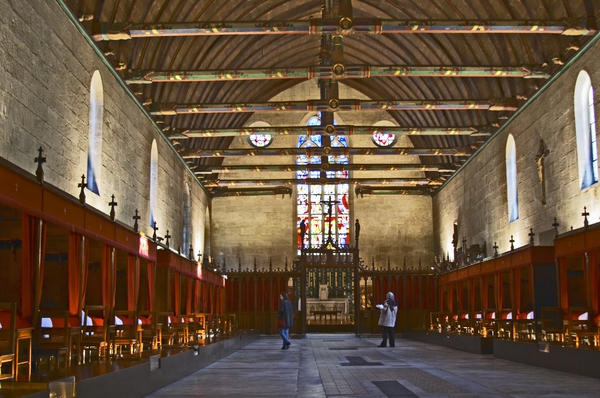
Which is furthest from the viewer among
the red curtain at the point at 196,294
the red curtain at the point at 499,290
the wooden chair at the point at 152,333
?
the red curtain at the point at 196,294

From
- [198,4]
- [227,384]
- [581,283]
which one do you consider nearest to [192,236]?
[198,4]

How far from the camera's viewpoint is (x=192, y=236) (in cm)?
2675

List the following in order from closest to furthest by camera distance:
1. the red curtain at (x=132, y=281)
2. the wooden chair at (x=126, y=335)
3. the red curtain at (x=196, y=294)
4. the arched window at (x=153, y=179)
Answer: the wooden chair at (x=126, y=335)
the red curtain at (x=132, y=281)
the red curtain at (x=196, y=294)
the arched window at (x=153, y=179)

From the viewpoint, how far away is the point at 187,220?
2617cm

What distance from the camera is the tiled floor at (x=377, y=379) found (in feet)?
27.3

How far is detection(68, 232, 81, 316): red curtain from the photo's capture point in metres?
9.99

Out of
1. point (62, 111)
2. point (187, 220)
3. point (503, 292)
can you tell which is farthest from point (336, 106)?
point (187, 220)

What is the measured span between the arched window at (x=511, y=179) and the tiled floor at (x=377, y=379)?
7082 mm

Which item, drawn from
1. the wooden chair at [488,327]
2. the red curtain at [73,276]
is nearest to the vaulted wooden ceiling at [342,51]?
the red curtain at [73,276]

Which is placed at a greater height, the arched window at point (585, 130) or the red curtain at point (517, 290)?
the arched window at point (585, 130)

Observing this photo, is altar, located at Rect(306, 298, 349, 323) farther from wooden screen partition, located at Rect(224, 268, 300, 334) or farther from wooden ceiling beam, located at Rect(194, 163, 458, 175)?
wooden ceiling beam, located at Rect(194, 163, 458, 175)

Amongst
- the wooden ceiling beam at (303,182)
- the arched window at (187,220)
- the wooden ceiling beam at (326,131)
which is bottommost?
the arched window at (187,220)

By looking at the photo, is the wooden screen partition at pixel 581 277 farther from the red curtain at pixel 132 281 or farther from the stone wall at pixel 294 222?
the stone wall at pixel 294 222

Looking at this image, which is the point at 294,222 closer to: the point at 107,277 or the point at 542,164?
the point at 542,164
